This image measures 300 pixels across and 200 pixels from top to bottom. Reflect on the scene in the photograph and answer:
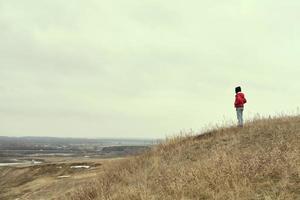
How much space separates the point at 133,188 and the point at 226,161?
8.04ft

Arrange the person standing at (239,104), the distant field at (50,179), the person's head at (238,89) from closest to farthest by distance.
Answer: the person standing at (239,104)
the person's head at (238,89)
the distant field at (50,179)

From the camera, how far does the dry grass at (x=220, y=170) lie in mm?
10086

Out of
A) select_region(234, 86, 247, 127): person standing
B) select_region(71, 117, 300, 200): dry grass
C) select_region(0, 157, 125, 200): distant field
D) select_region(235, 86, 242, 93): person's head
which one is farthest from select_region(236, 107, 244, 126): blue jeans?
select_region(0, 157, 125, 200): distant field

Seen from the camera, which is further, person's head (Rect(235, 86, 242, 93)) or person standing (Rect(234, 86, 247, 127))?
person's head (Rect(235, 86, 242, 93))

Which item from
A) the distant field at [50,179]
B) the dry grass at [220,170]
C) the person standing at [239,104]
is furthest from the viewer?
the distant field at [50,179]

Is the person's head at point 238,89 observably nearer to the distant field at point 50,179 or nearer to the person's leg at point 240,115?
the person's leg at point 240,115

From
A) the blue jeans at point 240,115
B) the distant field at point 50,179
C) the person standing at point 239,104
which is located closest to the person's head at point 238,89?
the person standing at point 239,104

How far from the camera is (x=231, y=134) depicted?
17.3m

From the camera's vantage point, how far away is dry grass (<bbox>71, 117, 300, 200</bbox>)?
1009cm

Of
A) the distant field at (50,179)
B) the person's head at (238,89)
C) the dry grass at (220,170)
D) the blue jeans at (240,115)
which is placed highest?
the person's head at (238,89)

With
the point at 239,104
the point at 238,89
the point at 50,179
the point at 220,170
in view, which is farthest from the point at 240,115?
the point at 50,179

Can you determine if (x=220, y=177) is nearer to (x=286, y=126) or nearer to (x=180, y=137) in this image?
(x=286, y=126)

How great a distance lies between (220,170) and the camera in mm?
11070

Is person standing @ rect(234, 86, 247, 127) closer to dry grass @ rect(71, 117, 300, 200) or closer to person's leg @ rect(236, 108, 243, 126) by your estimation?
person's leg @ rect(236, 108, 243, 126)
